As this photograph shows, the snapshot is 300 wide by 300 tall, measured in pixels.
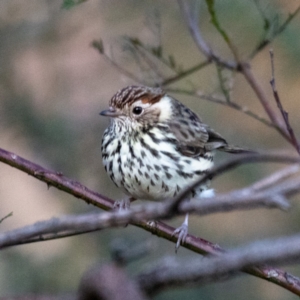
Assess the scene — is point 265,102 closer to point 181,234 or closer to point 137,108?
point 181,234

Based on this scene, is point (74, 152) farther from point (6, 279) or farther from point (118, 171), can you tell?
point (118, 171)

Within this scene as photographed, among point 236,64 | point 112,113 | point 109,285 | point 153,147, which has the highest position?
Answer: point 112,113

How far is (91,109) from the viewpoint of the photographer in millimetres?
6422

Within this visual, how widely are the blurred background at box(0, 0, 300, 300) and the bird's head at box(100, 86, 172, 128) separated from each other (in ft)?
1.12

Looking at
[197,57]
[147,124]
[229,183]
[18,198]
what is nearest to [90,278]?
[147,124]

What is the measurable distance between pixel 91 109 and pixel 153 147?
231cm

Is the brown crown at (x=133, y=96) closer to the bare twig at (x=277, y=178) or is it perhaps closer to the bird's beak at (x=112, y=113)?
the bird's beak at (x=112, y=113)

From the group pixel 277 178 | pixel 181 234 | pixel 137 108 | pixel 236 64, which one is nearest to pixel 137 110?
pixel 137 108

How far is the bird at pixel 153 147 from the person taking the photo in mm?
4066

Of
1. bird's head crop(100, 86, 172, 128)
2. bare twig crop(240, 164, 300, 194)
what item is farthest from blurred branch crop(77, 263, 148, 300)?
bird's head crop(100, 86, 172, 128)

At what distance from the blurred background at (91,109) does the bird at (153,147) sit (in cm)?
39

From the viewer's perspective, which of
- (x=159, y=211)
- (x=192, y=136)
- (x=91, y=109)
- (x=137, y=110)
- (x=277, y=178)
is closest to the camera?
(x=159, y=211)

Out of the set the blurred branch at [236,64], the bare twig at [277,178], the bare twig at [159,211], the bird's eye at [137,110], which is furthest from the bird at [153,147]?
the bare twig at [159,211]

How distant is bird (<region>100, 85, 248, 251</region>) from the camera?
160 inches
